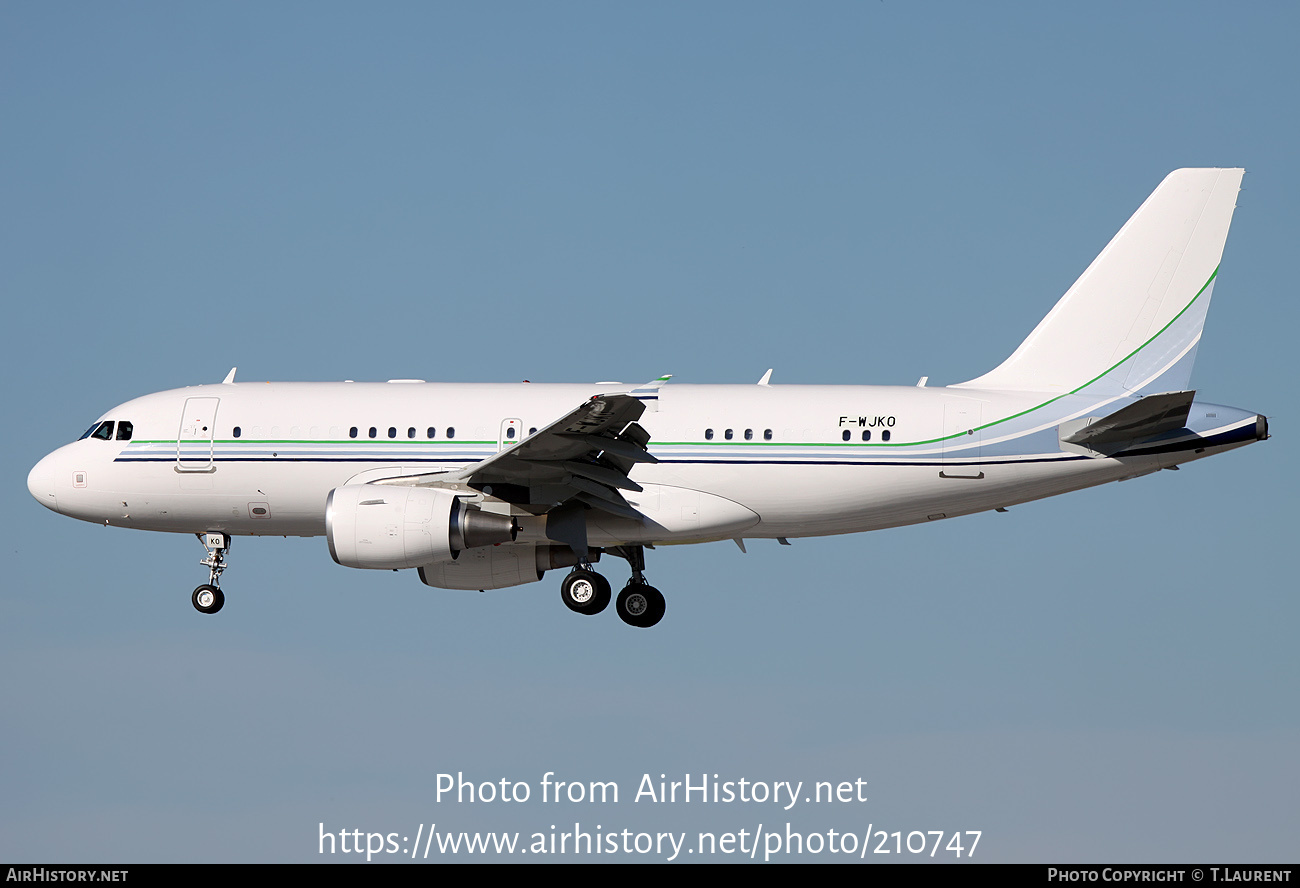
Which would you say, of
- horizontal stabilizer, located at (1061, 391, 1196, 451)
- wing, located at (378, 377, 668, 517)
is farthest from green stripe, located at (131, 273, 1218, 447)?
horizontal stabilizer, located at (1061, 391, 1196, 451)

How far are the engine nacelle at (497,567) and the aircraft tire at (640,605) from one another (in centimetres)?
140

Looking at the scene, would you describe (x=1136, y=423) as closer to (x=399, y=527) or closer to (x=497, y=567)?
(x=497, y=567)

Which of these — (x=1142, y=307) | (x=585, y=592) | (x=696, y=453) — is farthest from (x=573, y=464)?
(x=1142, y=307)

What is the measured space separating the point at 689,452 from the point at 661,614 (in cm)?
403

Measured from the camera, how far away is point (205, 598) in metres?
35.5

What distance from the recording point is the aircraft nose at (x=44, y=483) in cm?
3559

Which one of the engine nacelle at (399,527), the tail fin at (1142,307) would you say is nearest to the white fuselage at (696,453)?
the tail fin at (1142,307)

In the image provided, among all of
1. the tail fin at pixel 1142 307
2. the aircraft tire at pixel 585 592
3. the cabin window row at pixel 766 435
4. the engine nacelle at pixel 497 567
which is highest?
the tail fin at pixel 1142 307

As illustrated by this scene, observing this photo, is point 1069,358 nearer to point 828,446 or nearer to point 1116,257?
point 1116,257

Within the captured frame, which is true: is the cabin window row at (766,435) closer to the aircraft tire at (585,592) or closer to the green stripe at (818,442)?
the green stripe at (818,442)

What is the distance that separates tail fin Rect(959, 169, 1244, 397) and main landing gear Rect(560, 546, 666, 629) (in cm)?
826

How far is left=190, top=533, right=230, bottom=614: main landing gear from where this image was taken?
3525 cm

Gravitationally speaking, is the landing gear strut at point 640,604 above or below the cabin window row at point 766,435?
below

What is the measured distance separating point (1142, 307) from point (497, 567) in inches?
600
